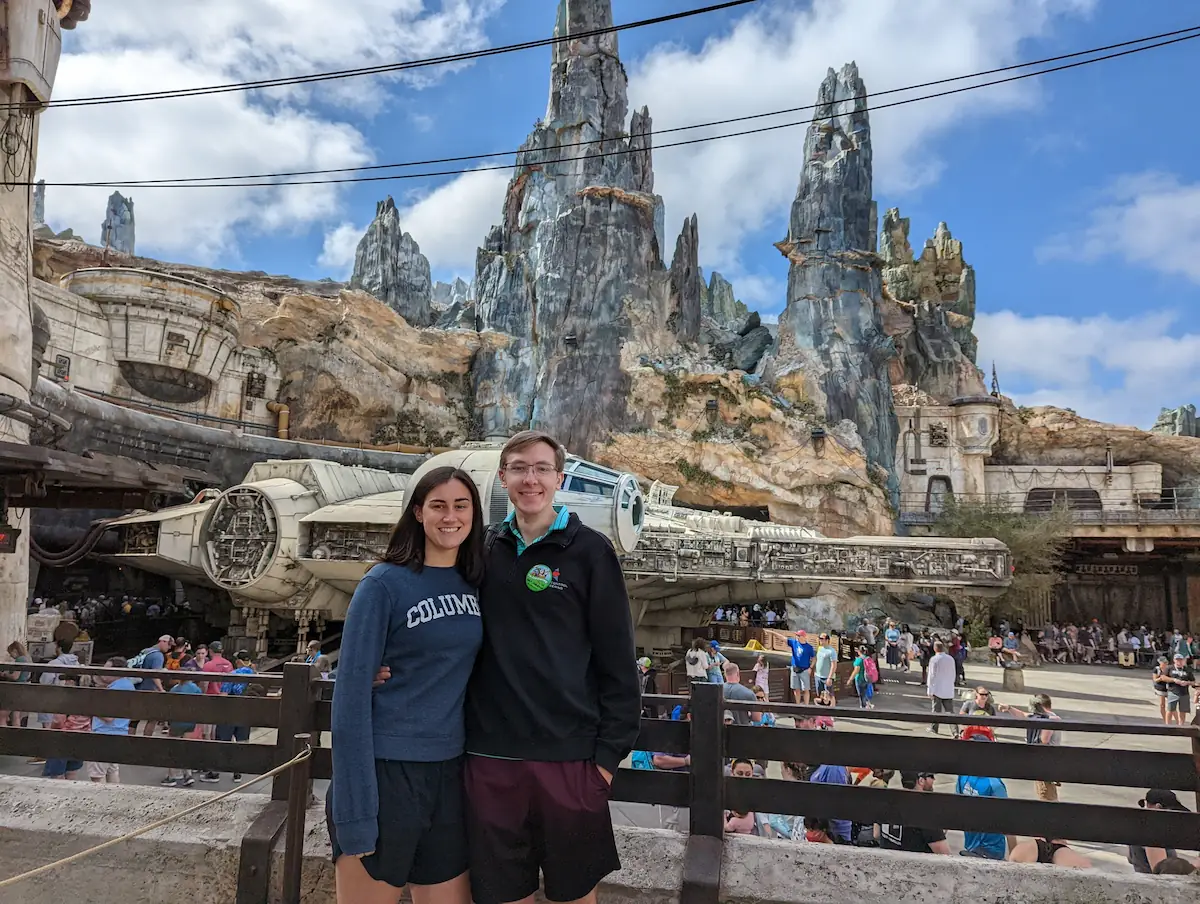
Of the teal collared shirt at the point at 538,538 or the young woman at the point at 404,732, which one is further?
the teal collared shirt at the point at 538,538

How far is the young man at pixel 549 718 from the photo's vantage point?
2.22 m

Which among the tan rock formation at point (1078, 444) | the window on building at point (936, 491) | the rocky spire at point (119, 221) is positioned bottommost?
the window on building at point (936, 491)

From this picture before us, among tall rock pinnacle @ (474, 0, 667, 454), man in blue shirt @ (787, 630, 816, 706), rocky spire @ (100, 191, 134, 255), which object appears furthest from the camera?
rocky spire @ (100, 191, 134, 255)

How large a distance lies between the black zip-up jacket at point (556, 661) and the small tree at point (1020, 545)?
31203 mm

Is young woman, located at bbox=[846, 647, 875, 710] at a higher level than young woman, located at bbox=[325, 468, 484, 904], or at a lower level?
lower

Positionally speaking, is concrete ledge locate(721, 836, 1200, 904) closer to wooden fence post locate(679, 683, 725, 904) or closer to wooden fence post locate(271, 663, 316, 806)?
wooden fence post locate(679, 683, 725, 904)

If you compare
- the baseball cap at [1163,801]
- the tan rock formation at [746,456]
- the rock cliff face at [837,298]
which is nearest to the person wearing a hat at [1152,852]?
the baseball cap at [1163,801]

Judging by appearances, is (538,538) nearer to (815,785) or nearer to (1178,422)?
(815,785)

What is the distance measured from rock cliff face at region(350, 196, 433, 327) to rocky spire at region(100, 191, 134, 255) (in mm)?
33077

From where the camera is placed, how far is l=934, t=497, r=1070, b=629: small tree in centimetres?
2995

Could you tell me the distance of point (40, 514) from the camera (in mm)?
19250

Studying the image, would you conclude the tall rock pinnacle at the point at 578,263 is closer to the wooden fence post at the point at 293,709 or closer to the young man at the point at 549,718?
the wooden fence post at the point at 293,709

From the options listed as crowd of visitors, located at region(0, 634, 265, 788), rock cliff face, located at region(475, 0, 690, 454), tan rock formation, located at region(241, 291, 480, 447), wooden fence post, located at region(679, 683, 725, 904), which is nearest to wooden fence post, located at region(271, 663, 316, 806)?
wooden fence post, located at region(679, 683, 725, 904)

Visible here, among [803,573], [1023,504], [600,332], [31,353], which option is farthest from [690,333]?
[31,353]
